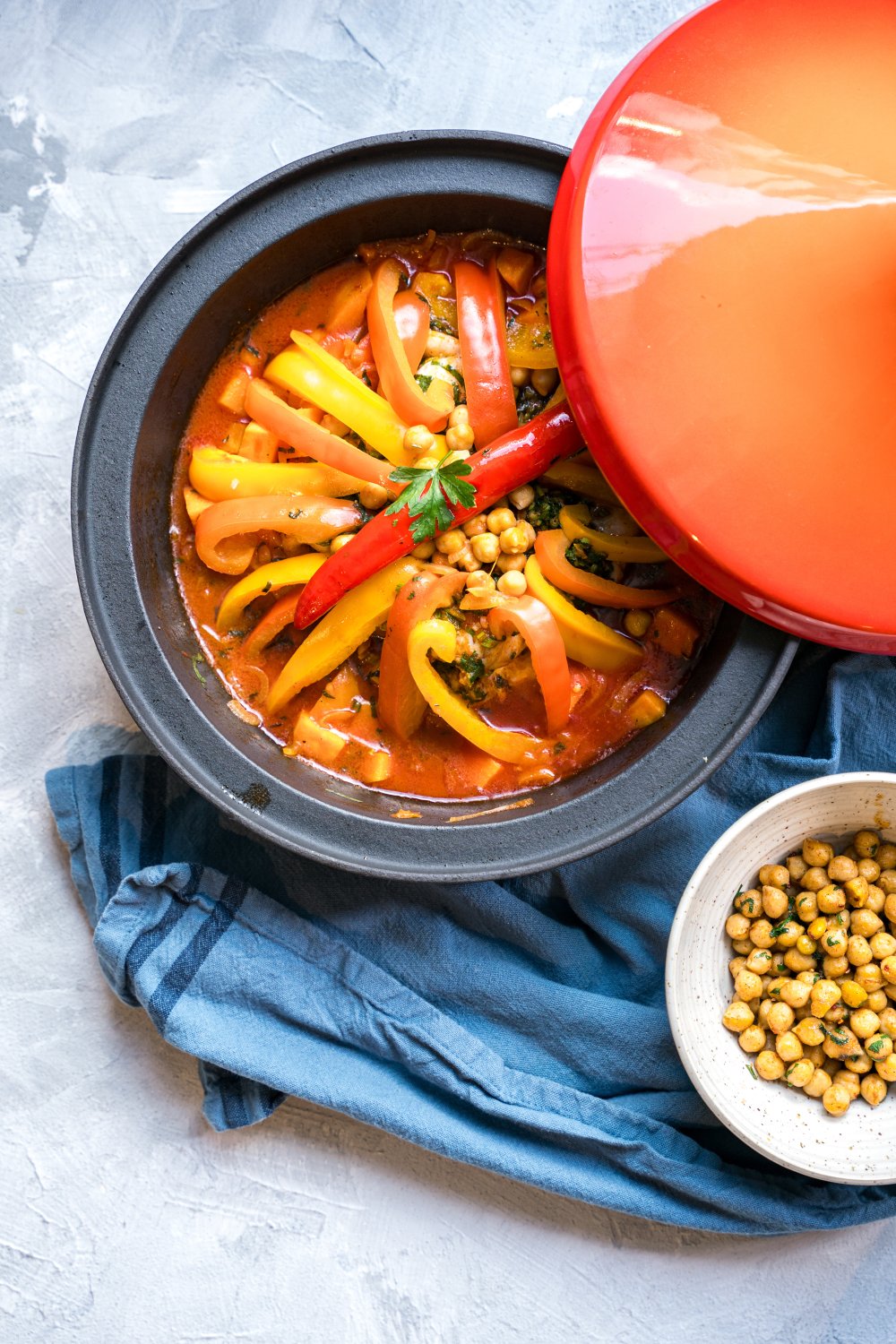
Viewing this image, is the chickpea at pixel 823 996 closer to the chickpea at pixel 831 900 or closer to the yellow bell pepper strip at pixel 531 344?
the chickpea at pixel 831 900

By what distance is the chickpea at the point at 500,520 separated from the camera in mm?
2400

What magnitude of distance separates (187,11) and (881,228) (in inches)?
75.7

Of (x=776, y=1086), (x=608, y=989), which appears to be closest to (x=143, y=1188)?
(x=608, y=989)

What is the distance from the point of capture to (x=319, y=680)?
2.51 m

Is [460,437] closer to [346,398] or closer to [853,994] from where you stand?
[346,398]

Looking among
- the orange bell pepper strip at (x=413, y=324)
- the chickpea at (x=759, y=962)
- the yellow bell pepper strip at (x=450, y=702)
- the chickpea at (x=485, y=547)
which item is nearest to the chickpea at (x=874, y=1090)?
the chickpea at (x=759, y=962)

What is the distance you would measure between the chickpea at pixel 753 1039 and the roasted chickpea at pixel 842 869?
404 millimetres

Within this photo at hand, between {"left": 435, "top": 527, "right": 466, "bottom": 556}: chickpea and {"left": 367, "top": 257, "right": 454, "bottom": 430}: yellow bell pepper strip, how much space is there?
0.79 feet

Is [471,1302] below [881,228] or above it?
below

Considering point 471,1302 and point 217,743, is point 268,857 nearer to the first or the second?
point 217,743

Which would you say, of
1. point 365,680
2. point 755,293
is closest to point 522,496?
point 365,680

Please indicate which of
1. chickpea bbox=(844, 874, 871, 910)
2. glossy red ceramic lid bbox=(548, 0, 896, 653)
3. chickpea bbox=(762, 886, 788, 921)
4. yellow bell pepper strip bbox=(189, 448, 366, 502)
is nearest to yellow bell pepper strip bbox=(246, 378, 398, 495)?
yellow bell pepper strip bbox=(189, 448, 366, 502)

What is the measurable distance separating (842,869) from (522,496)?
1.16 m

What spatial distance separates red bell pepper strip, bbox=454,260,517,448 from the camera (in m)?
2.40
